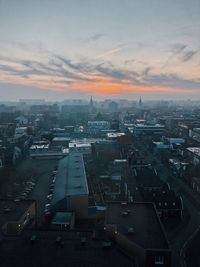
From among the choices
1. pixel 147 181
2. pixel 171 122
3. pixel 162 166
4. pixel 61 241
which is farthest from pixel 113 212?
pixel 171 122

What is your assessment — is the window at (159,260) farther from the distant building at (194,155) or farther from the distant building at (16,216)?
the distant building at (194,155)

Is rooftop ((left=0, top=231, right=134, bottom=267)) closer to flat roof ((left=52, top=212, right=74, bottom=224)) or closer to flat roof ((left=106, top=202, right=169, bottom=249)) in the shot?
flat roof ((left=106, top=202, right=169, bottom=249))

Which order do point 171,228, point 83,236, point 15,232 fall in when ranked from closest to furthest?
point 83,236 → point 15,232 → point 171,228

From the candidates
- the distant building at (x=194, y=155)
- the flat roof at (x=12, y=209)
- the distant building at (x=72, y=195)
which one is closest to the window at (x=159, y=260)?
the flat roof at (x=12, y=209)

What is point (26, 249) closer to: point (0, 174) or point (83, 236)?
point (83, 236)

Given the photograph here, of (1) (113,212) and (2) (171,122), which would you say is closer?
(1) (113,212)

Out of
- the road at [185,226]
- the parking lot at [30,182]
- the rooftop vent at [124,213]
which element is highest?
the rooftop vent at [124,213]
